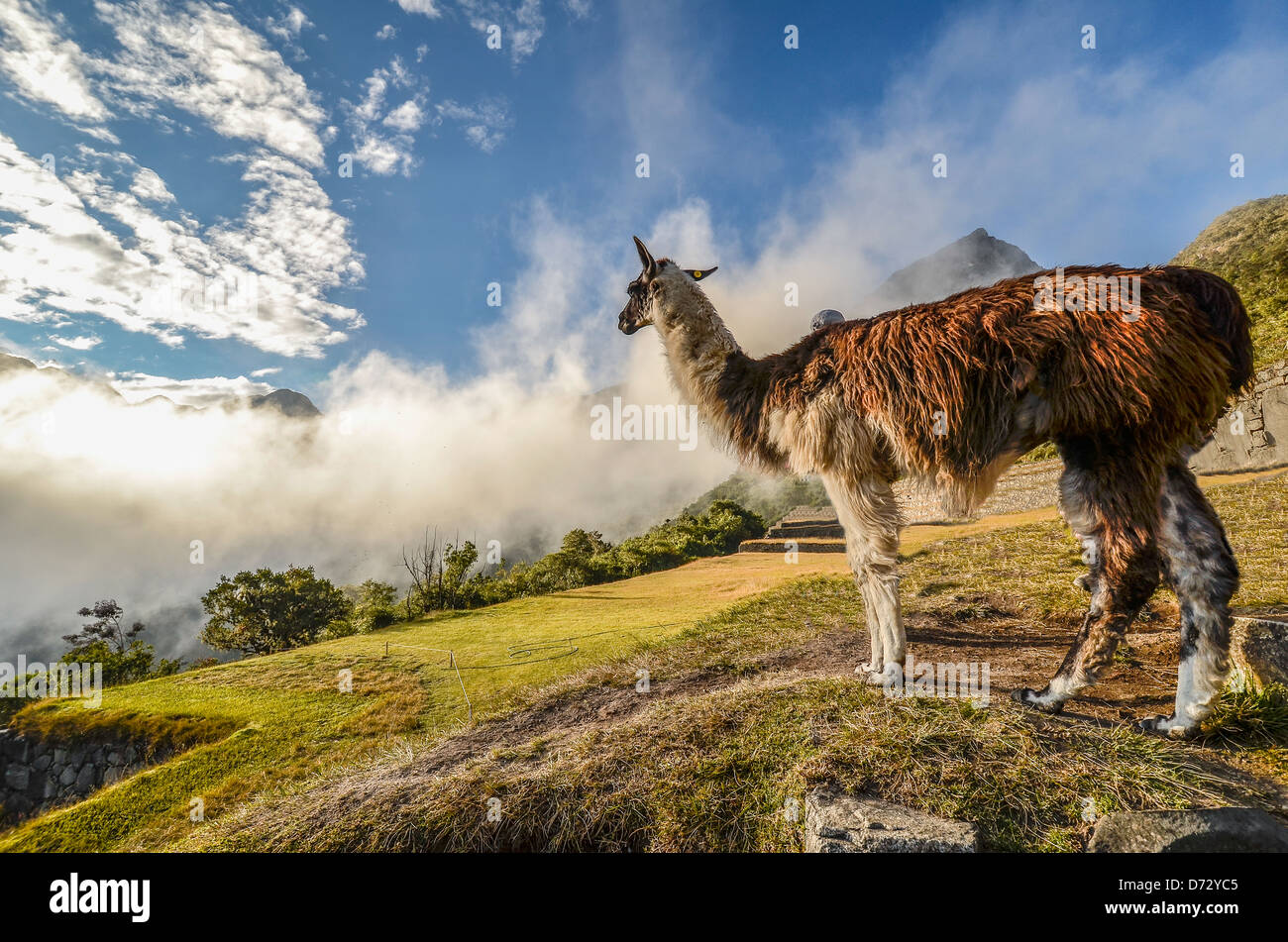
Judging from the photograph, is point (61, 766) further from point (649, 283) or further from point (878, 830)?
Answer: point (649, 283)

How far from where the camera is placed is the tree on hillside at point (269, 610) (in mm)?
5910

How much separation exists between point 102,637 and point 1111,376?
1001 centimetres

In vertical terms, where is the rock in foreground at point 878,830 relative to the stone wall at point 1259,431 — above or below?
below

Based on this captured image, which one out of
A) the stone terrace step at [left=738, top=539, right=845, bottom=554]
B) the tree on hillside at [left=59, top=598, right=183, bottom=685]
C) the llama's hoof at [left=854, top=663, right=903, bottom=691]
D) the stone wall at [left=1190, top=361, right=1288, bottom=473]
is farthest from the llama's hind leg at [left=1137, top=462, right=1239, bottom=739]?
the stone wall at [left=1190, top=361, right=1288, bottom=473]

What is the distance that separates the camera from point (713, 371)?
4.75m

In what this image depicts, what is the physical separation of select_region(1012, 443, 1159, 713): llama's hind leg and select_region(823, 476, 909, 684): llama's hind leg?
0.80 m

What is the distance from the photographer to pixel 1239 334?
9.25 ft

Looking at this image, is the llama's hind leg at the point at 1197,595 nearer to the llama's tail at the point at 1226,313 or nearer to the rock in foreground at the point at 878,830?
the llama's tail at the point at 1226,313

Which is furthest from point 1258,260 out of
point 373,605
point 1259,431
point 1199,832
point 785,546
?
point 373,605

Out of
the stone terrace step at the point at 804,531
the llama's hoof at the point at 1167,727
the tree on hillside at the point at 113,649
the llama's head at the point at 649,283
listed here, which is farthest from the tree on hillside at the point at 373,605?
the stone terrace step at the point at 804,531

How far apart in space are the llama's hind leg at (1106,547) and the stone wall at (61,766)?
6190 mm

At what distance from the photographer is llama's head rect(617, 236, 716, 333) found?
5.24 meters
